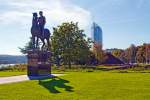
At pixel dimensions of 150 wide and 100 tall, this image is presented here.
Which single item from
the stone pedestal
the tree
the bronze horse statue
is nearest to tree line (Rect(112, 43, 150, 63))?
the tree

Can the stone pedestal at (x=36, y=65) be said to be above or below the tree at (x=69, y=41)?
below

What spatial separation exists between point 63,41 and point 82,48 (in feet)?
11.8

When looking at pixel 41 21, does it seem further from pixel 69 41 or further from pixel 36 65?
pixel 69 41

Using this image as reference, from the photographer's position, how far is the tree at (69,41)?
6519cm

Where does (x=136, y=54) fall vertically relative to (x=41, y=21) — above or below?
above

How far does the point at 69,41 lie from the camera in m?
65.0

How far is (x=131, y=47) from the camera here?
13400 centimetres

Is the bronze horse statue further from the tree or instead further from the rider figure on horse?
the tree

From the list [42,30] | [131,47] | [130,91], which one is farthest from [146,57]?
[130,91]

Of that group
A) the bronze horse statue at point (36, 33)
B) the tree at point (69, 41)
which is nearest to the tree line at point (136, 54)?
the tree at point (69, 41)

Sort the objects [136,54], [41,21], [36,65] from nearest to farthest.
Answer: [36,65] < [41,21] < [136,54]

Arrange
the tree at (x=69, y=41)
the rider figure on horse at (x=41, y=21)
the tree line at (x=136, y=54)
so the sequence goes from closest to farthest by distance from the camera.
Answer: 1. the rider figure on horse at (x=41, y=21)
2. the tree at (x=69, y=41)
3. the tree line at (x=136, y=54)

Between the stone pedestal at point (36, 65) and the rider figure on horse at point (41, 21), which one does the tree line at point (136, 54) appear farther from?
the stone pedestal at point (36, 65)

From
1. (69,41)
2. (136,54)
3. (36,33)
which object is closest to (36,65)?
(36,33)
